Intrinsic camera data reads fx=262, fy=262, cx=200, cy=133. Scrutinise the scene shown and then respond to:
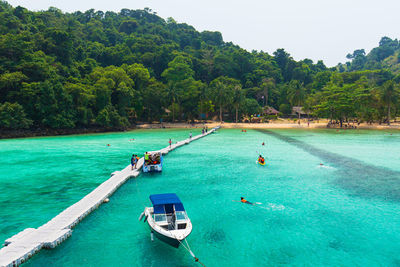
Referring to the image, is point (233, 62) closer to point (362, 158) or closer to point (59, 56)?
point (59, 56)

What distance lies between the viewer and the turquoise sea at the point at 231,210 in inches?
509

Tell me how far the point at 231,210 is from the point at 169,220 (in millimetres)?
5896

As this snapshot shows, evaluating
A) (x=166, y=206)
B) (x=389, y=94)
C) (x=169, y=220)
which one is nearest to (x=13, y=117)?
(x=166, y=206)

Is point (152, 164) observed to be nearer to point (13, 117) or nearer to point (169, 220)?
point (169, 220)

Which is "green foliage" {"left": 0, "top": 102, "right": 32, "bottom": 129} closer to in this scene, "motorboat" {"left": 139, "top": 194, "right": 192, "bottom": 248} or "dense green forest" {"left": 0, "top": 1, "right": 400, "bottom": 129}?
"dense green forest" {"left": 0, "top": 1, "right": 400, "bottom": 129}

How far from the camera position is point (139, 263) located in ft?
40.3

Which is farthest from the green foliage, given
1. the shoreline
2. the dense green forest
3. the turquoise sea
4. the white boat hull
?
Result: the white boat hull

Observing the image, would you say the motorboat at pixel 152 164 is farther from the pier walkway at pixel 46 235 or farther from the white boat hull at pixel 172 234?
the white boat hull at pixel 172 234

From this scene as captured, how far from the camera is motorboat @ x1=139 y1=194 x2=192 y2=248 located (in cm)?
1268

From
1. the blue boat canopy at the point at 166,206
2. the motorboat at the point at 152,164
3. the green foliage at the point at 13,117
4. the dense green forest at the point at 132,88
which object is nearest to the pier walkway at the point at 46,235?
the blue boat canopy at the point at 166,206

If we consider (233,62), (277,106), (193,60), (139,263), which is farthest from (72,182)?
(233,62)

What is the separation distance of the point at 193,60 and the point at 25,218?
135969mm

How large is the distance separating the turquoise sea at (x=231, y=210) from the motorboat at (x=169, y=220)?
99 cm

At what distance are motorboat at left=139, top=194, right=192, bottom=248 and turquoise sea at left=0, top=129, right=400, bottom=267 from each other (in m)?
0.99
